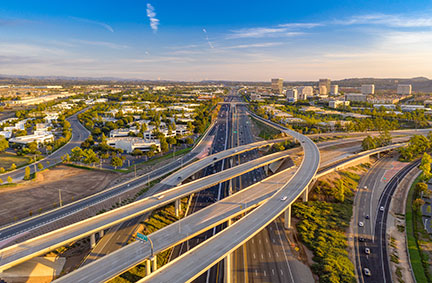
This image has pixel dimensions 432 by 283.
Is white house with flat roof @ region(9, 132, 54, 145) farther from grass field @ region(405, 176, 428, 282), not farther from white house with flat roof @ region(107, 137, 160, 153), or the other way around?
grass field @ region(405, 176, 428, 282)

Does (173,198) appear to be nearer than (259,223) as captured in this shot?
No

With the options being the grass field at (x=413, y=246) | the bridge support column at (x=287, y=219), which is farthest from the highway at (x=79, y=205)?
the grass field at (x=413, y=246)

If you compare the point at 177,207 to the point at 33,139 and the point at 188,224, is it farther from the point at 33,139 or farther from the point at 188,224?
the point at 33,139

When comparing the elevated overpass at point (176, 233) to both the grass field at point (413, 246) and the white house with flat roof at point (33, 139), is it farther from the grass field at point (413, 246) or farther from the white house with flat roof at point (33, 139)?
the white house with flat roof at point (33, 139)

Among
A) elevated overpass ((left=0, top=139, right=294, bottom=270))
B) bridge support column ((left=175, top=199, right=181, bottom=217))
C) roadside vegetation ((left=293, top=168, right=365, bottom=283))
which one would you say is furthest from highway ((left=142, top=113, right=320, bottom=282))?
bridge support column ((left=175, top=199, right=181, bottom=217))

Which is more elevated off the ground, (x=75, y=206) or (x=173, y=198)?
(x=173, y=198)

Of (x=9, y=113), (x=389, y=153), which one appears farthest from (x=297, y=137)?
(x=9, y=113)

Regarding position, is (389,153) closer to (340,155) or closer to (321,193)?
(340,155)
